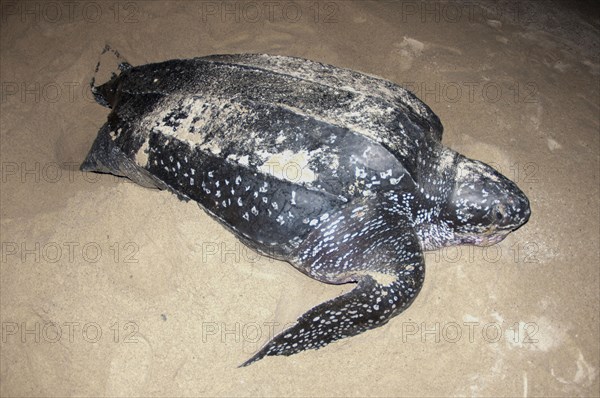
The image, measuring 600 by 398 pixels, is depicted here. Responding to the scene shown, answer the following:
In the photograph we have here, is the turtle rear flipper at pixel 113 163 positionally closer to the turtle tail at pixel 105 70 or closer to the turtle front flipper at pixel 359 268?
the turtle tail at pixel 105 70

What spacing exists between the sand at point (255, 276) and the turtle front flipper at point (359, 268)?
0.19 metres

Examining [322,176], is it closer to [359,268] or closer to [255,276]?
[359,268]

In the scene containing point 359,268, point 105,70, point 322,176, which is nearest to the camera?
point 322,176

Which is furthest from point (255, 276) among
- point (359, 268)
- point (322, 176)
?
point (322, 176)

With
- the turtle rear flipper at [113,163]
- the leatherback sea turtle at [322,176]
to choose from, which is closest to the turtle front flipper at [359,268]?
the leatherback sea turtle at [322,176]

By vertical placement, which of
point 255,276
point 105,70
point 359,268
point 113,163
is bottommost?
point 255,276

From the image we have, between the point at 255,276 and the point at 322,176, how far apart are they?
29.1 inches

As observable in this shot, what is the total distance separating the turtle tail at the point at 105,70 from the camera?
284 centimetres

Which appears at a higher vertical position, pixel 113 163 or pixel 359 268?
pixel 113 163

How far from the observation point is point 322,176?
6.05ft

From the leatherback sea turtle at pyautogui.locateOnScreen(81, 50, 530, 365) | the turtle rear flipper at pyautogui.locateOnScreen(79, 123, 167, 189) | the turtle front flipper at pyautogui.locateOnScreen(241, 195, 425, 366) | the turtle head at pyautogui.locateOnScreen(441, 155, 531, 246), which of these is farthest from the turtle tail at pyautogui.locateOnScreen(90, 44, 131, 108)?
the turtle head at pyautogui.locateOnScreen(441, 155, 531, 246)

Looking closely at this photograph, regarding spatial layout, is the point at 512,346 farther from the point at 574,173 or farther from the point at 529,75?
the point at 529,75

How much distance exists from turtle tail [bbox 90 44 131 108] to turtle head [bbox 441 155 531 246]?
7.96 feet

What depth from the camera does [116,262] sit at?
2240 millimetres
